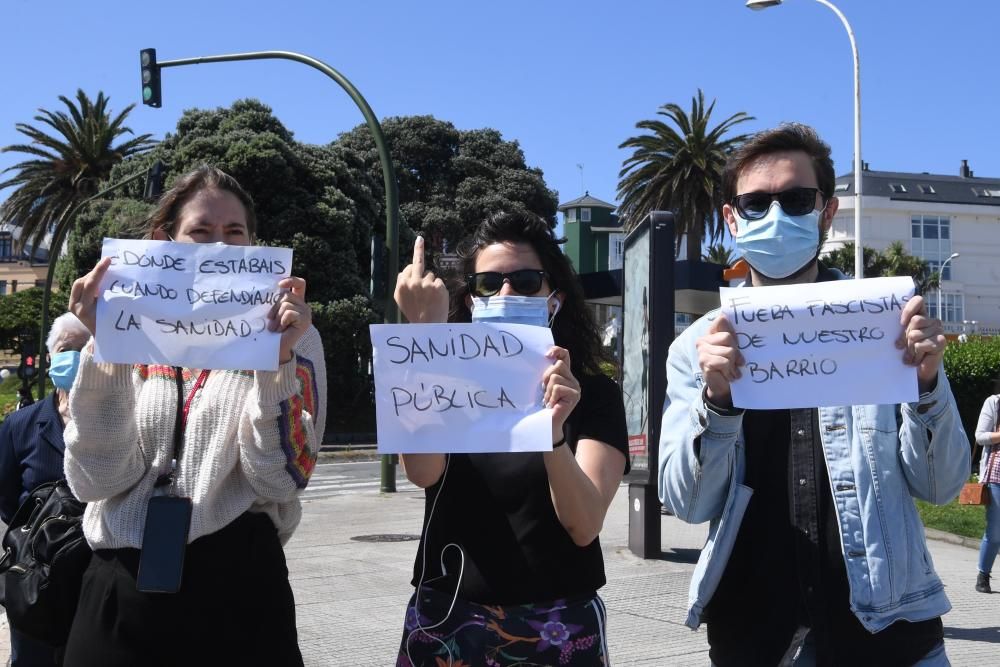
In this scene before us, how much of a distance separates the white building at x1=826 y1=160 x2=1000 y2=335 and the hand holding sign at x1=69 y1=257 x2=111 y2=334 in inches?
3293

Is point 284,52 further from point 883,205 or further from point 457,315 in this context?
point 883,205

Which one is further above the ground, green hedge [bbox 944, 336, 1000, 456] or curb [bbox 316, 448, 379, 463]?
green hedge [bbox 944, 336, 1000, 456]

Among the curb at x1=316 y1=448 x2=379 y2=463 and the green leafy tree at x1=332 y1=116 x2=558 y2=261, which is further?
the green leafy tree at x1=332 y1=116 x2=558 y2=261

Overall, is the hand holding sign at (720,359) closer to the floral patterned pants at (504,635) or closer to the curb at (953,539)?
the floral patterned pants at (504,635)

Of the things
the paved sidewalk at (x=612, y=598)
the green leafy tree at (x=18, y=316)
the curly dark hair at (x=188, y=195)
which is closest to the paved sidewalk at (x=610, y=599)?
the paved sidewalk at (x=612, y=598)

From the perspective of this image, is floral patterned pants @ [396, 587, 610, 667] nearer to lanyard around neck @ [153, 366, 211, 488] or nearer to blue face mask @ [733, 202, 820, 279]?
lanyard around neck @ [153, 366, 211, 488]

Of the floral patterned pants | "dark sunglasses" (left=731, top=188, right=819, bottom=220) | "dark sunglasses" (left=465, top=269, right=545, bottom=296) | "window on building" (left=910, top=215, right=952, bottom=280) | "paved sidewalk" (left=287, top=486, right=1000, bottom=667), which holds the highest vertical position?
"window on building" (left=910, top=215, right=952, bottom=280)

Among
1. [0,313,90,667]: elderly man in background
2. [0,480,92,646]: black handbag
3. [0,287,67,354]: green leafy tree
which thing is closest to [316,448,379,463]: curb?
[0,313,90,667]: elderly man in background

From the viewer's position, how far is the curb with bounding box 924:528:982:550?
12.0 meters

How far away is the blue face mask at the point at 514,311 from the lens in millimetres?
2857

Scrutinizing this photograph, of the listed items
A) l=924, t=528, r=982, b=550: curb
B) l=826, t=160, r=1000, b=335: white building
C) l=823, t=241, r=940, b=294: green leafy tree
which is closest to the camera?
l=924, t=528, r=982, b=550: curb

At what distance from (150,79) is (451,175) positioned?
110ft

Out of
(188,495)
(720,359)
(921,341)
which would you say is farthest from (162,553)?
(921,341)

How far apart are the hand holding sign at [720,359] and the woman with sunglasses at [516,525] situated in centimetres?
33
